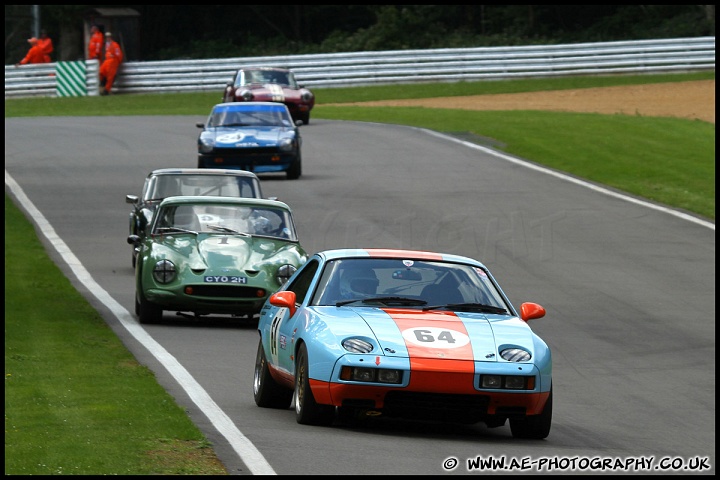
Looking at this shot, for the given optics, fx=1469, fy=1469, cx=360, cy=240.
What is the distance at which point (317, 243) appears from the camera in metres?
22.1

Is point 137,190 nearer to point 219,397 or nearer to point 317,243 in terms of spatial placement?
point 317,243

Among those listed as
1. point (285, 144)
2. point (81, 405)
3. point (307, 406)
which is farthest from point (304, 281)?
point (285, 144)

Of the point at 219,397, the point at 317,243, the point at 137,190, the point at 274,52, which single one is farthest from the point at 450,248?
the point at 274,52

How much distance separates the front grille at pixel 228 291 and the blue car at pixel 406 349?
476 cm

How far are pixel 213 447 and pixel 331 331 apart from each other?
126cm

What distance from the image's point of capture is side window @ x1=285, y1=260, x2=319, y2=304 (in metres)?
10.5

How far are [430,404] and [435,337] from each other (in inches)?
18.6

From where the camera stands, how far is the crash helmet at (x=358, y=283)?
10172 millimetres

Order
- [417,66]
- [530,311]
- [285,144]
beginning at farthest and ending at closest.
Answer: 1. [417,66]
2. [285,144]
3. [530,311]

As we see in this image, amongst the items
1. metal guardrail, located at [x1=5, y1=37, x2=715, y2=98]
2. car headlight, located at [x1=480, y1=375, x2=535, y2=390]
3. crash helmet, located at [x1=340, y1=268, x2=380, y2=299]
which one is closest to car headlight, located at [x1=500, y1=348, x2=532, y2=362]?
Answer: car headlight, located at [x1=480, y1=375, x2=535, y2=390]
